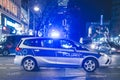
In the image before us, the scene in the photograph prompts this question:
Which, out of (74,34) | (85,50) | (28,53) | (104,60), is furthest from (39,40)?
(74,34)

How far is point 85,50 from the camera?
51.8ft

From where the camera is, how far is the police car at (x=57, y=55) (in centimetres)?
1575

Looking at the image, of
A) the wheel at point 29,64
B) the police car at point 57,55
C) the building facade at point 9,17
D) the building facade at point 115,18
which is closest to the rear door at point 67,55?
the police car at point 57,55

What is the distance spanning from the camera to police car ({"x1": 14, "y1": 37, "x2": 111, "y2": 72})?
1575 centimetres

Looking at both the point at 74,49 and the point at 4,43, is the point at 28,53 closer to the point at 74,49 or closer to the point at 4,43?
the point at 74,49

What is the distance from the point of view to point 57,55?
15.8 meters

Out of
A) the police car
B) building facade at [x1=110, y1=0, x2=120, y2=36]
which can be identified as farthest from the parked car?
building facade at [x1=110, y1=0, x2=120, y2=36]

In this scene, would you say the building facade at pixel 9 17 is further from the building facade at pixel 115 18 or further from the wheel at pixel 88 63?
the building facade at pixel 115 18

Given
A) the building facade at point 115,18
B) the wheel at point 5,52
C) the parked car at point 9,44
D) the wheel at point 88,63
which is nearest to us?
the wheel at point 88,63

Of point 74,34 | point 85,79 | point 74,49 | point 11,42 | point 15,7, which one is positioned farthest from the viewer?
point 74,34

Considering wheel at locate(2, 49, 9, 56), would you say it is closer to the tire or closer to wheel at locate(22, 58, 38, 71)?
the tire

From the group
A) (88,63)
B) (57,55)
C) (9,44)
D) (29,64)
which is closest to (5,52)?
(9,44)

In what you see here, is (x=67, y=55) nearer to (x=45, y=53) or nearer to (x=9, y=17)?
(x=45, y=53)

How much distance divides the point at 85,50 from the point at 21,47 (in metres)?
3.03
